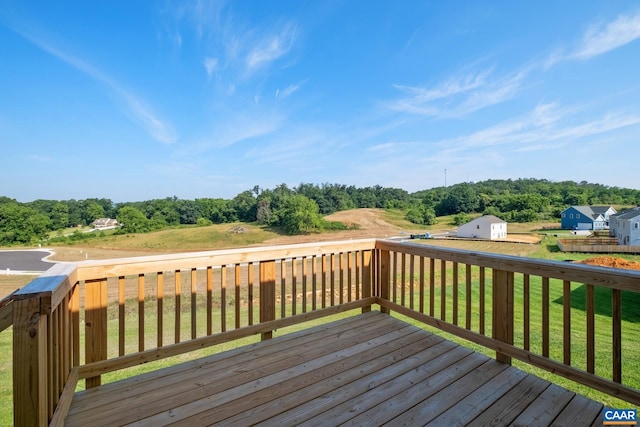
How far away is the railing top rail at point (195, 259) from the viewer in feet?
5.57

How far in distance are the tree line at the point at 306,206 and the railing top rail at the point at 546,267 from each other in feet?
28.3

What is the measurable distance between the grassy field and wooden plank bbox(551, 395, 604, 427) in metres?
0.93

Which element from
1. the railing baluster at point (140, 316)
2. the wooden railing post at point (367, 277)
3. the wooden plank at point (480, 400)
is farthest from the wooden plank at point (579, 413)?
the railing baluster at point (140, 316)

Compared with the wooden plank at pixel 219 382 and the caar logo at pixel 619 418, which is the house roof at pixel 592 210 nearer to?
the caar logo at pixel 619 418

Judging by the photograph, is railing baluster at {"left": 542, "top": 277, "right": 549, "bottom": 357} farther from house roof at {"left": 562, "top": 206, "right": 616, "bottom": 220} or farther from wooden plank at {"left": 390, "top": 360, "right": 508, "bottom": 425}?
house roof at {"left": 562, "top": 206, "right": 616, "bottom": 220}

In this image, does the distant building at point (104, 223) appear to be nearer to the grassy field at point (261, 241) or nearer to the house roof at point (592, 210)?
the grassy field at point (261, 241)

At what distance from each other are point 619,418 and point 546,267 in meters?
0.76

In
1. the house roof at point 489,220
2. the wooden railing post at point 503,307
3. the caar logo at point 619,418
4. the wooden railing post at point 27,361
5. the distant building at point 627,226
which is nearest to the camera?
the wooden railing post at point 27,361

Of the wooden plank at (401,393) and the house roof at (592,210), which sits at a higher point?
the house roof at (592,210)

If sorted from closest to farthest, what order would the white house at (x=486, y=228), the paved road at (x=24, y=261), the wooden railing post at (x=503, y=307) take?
1. the wooden railing post at (x=503, y=307)
2. the paved road at (x=24, y=261)
3. the white house at (x=486, y=228)

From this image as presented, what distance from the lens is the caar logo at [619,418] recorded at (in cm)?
133

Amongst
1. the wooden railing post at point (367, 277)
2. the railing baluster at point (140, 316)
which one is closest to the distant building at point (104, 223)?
the railing baluster at point (140, 316)

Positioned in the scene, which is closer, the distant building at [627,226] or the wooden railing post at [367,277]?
the wooden railing post at [367,277]

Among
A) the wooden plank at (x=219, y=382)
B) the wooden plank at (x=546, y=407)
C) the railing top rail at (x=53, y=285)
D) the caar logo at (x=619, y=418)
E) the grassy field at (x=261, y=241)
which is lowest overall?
the grassy field at (x=261, y=241)
